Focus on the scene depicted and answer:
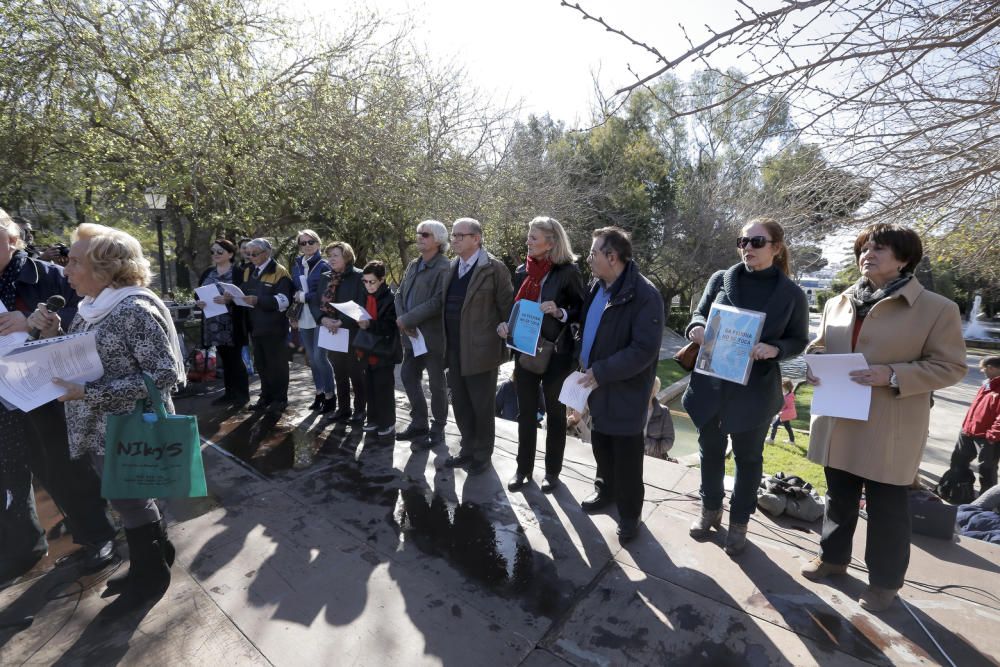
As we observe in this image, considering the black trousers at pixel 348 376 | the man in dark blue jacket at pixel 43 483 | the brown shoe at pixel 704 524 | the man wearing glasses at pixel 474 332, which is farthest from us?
the black trousers at pixel 348 376

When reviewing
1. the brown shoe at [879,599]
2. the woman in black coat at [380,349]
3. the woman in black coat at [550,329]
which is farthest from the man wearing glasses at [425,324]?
the brown shoe at [879,599]

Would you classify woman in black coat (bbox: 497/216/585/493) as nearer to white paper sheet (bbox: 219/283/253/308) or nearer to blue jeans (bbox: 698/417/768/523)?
blue jeans (bbox: 698/417/768/523)

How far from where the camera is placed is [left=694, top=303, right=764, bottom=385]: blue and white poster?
102 inches

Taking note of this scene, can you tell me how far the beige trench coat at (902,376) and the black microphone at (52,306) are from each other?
13.1ft

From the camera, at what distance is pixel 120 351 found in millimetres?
2244

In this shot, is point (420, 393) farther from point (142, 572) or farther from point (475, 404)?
point (142, 572)

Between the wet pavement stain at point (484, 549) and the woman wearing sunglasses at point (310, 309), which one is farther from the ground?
the woman wearing sunglasses at point (310, 309)

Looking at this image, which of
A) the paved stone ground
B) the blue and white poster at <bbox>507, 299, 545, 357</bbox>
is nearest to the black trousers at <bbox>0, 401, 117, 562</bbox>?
the paved stone ground

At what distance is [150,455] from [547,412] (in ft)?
7.98

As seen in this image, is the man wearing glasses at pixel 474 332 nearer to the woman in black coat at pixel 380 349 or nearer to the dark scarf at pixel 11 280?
the woman in black coat at pixel 380 349

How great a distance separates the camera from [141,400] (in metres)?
2.34

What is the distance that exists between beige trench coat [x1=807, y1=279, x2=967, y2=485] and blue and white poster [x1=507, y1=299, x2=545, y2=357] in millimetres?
1775

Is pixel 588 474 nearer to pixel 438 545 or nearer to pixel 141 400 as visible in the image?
pixel 438 545

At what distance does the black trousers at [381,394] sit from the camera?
4.67 m
